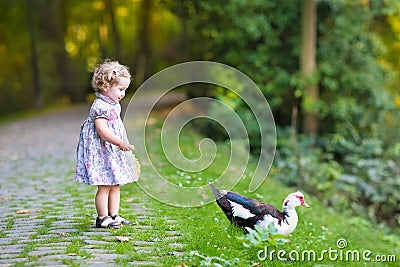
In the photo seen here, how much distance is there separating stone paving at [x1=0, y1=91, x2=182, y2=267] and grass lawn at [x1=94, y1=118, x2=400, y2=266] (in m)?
0.09

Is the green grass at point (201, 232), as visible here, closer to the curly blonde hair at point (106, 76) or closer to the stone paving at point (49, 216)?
the stone paving at point (49, 216)

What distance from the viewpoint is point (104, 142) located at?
5.46 m

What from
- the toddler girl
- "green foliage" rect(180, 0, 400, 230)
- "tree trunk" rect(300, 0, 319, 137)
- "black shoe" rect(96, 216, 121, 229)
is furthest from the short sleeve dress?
"tree trunk" rect(300, 0, 319, 137)

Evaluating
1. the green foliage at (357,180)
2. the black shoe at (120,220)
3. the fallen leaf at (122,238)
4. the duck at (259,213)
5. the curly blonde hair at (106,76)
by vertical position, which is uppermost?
the curly blonde hair at (106,76)

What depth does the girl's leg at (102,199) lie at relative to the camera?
5484 millimetres

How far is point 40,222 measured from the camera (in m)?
5.98

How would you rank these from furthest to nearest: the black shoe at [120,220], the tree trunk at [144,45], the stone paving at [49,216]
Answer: the tree trunk at [144,45] → the black shoe at [120,220] → the stone paving at [49,216]

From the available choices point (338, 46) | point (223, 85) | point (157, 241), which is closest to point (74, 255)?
point (157, 241)

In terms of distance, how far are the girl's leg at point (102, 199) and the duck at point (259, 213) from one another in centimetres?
107

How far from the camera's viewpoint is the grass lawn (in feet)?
16.1

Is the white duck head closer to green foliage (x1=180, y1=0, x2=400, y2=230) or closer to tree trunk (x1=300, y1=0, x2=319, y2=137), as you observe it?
green foliage (x1=180, y1=0, x2=400, y2=230)

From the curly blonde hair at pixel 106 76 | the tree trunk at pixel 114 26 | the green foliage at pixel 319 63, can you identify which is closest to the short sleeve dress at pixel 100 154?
the curly blonde hair at pixel 106 76

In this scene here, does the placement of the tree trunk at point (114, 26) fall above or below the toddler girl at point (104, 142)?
above

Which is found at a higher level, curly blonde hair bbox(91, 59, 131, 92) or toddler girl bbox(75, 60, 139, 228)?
curly blonde hair bbox(91, 59, 131, 92)
